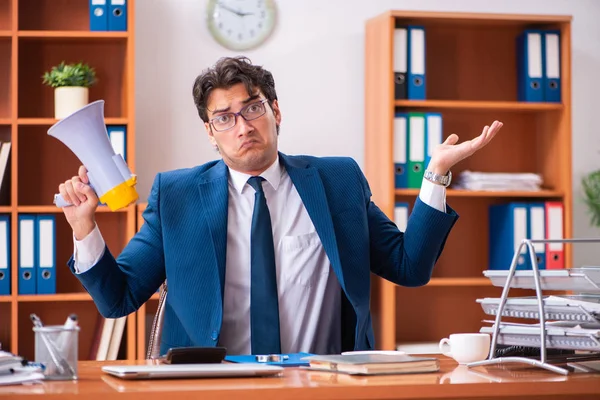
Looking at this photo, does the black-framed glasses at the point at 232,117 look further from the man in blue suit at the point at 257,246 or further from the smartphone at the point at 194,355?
the smartphone at the point at 194,355

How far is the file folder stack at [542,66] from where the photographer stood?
3.79 meters

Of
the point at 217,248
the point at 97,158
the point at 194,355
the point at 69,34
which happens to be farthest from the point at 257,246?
the point at 69,34

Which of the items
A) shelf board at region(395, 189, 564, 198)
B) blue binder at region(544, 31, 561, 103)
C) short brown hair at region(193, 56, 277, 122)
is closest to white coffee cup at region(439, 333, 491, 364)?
short brown hair at region(193, 56, 277, 122)

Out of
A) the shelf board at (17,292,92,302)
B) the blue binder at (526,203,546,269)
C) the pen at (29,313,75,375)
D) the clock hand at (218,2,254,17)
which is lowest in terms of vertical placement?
the shelf board at (17,292,92,302)

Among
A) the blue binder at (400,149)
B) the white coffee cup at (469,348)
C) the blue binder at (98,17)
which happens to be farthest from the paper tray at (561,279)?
the blue binder at (98,17)

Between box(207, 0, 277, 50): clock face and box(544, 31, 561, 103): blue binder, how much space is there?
1221 mm

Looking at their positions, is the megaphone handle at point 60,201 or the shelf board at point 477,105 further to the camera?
the shelf board at point 477,105

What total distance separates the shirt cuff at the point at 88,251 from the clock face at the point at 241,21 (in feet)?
6.61

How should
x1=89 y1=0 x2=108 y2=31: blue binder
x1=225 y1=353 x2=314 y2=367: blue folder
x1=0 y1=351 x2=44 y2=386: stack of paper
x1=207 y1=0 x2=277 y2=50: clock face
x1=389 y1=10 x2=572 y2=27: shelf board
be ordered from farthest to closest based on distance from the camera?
x1=207 y1=0 x2=277 y2=50: clock face → x1=389 y1=10 x2=572 y2=27: shelf board → x1=89 y1=0 x2=108 y2=31: blue binder → x1=225 y1=353 x2=314 y2=367: blue folder → x1=0 y1=351 x2=44 y2=386: stack of paper

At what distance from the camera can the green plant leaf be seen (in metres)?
3.50

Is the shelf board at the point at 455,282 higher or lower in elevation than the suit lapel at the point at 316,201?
lower

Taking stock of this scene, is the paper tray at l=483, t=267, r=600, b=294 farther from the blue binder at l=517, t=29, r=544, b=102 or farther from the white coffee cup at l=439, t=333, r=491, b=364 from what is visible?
the blue binder at l=517, t=29, r=544, b=102

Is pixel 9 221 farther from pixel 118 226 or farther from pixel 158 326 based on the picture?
pixel 158 326

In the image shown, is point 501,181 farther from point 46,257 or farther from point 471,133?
point 46,257
